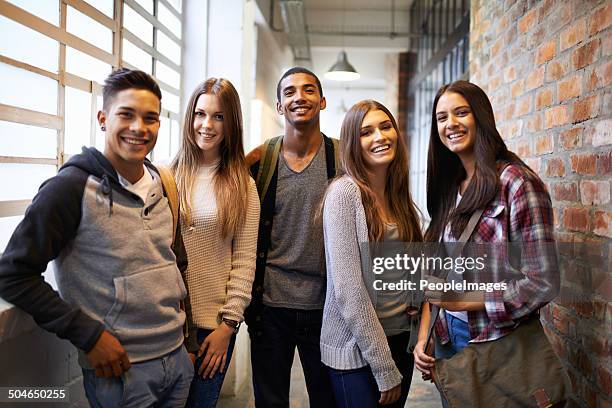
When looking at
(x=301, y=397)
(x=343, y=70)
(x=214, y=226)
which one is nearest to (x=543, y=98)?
(x=214, y=226)

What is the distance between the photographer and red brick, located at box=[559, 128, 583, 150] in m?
1.59

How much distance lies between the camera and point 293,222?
1740mm

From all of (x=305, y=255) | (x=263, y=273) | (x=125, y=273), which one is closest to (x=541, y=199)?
(x=305, y=255)

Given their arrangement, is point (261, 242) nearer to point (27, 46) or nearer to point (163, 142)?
point (27, 46)

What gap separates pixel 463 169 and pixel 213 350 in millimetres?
936

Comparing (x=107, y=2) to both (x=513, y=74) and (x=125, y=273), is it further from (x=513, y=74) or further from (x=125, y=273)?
(x=513, y=74)

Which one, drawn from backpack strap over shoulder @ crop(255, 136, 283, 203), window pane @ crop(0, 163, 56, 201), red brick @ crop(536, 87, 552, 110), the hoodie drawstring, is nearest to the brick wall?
red brick @ crop(536, 87, 552, 110)

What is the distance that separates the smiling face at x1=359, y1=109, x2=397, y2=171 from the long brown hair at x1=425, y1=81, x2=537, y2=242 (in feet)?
0.52

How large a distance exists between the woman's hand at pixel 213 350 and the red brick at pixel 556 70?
51.7 inches

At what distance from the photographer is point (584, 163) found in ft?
5.12

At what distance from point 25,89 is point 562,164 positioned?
1657 millimetres

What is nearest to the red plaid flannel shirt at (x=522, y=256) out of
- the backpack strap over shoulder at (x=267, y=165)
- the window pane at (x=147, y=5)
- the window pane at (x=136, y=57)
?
the backpack strap over shoulder at (x=267, y=165)

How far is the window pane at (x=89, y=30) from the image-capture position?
5.86ft

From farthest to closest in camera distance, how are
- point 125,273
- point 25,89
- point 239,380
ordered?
point 239,380
point 25,89
point 125,273
